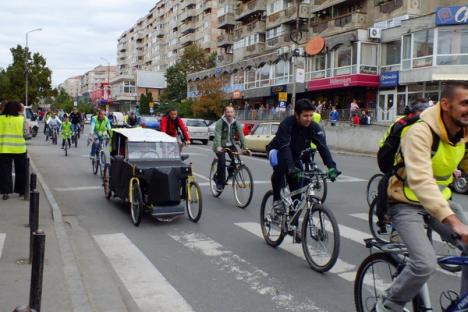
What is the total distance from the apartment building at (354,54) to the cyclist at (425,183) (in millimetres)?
28320

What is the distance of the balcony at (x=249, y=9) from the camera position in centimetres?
6103

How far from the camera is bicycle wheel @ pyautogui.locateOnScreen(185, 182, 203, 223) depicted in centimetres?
841

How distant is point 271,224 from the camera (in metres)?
6.88

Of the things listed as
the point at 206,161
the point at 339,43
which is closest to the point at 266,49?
the point at 339,43

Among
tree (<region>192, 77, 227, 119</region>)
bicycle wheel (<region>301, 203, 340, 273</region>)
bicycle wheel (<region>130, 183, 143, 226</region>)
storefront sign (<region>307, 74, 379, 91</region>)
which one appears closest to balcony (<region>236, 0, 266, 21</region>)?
tree (<region>192, 77, 227, 119</region>)

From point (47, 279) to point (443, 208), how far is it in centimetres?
374

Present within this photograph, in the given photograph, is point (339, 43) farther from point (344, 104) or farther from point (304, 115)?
point (304, 115)

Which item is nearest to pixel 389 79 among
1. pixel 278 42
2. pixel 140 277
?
pixel 278 42

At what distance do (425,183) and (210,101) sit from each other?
162 feet

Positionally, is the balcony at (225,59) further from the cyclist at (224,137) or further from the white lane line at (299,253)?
the white lane line at (299,253)

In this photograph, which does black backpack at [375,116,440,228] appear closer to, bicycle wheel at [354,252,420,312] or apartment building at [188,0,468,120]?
bicycle wheel at [354,252,420,312]

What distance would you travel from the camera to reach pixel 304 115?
6.20m

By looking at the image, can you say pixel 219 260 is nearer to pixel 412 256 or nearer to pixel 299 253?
pixel 299 253

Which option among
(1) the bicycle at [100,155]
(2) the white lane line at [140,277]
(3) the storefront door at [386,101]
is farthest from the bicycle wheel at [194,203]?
(3) the storefront door at [386,101]
